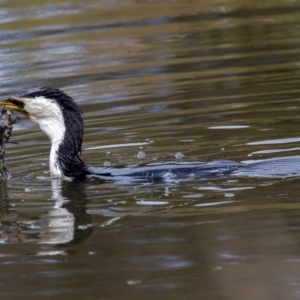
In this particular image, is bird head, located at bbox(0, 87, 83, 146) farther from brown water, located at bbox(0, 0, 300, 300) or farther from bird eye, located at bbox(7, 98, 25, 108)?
brown water, located at bbox(0, 0, 300, 300)

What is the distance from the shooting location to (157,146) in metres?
9.46

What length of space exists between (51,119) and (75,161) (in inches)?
17.2

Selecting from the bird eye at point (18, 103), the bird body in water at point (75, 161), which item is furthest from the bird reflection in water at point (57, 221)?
the bird eye at point (18, 103)

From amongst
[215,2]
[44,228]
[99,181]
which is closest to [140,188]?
[99,181]

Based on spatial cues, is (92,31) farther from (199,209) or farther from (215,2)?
(199,209)

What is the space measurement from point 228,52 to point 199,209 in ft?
25.5

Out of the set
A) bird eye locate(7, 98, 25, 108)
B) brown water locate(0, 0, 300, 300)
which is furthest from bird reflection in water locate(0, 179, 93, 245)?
bird eye locate(7, 98, 25, 108)

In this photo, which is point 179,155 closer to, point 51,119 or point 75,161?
point 75,161

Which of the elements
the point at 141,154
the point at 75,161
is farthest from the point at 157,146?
the point at 75,161

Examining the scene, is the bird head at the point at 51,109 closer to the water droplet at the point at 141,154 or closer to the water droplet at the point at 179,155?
the water droplet at the point at 141,154

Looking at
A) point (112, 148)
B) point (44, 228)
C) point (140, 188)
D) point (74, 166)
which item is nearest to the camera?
point (44, 228)

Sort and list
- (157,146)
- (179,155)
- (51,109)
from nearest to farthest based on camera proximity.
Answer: (51,109) → (179,155) → (157,146)

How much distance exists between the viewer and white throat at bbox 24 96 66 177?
8.41m

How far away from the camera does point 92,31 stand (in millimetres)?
16922
